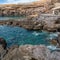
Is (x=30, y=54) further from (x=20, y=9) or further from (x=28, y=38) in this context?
(x=20, y=9)

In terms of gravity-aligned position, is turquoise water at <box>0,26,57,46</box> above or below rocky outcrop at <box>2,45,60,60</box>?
below

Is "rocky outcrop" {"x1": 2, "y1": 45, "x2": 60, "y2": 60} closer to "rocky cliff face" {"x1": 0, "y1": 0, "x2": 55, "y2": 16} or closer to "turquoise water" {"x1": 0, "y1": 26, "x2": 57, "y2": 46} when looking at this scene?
"turquoise water" {"x1": 0, "y1": 26, "x2": 57, "y2": 46}

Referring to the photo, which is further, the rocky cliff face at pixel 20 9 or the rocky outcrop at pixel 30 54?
the rocky cliff face at pixel 20 9

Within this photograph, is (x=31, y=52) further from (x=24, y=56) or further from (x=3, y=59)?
(x=3, y=59)

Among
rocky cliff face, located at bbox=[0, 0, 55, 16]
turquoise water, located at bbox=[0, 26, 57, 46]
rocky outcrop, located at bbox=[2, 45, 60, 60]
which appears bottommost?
rocky cliff face, located at bbox=[0, 0, 55, 16]

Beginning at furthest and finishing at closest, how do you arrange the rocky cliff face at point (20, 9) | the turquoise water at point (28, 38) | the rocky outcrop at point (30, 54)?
the rocky cliff face at point (20, 9)
the turquoise water at point (28, 38)
the rocky outcrop at point (30, 54)

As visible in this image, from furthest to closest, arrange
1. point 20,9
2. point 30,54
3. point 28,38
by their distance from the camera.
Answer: point 20,9 → point 28,38 → point 30,54

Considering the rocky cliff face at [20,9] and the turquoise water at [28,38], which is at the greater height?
the turquoise water at [28,38]

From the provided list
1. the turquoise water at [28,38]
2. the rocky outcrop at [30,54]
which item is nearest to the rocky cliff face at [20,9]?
the turquoise water at [28,38]

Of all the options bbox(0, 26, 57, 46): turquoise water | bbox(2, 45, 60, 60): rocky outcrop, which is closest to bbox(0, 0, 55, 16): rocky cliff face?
bbox(0, 26, 57, 46): turquoise water

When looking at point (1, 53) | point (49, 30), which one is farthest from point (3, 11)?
point (1, 53)

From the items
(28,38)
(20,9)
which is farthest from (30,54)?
(20,9)

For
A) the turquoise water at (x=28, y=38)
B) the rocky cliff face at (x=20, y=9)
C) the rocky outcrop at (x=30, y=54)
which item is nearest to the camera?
the rocky outcrop at (x=30, y=54)

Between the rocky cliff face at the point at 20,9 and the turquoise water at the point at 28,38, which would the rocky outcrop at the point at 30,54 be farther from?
the rocky cliff face at the point at 20,9
